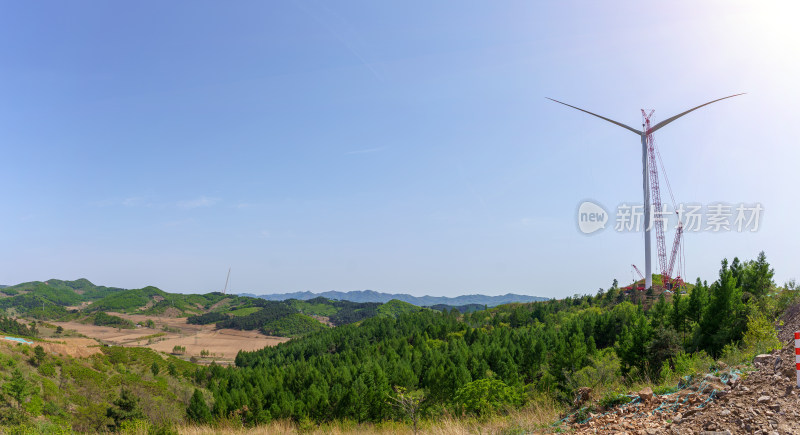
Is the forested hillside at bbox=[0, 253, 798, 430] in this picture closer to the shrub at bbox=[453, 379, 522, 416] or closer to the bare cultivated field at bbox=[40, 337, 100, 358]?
the shrub at bbox=[453, 379, 522, 416]

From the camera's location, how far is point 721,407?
30.0 ft

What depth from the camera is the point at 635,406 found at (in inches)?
421

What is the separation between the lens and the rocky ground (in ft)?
27.6

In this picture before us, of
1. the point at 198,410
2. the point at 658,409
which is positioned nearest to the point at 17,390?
the point at 198,410

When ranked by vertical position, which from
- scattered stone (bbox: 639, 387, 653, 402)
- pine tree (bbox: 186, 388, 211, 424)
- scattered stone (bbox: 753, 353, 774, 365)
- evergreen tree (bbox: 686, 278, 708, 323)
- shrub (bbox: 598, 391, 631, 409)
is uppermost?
scattered stone (bbox: 753, 353, 774, 365)

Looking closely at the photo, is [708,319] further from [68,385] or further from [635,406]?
[68,385]

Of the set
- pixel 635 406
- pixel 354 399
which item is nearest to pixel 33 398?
pixel 354 399

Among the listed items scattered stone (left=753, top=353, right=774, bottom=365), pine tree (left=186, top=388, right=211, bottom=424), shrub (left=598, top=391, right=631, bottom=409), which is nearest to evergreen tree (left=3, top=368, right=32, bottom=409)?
pine tree (left=186, top=388, right=211, bottom=424)

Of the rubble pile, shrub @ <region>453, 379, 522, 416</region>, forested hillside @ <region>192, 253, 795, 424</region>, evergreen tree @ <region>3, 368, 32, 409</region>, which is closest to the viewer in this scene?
the rubble pile

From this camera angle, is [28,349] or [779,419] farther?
[28,349]

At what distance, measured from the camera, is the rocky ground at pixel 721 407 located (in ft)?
27.6

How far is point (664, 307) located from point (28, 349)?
12461 cm

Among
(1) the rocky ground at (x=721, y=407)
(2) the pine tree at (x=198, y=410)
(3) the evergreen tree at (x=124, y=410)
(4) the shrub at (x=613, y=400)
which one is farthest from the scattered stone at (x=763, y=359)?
(2) the pine tree at (x=198, y=410)

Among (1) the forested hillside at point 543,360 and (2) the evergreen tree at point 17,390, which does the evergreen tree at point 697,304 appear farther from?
(2) the evergreen tree at point 17,390
